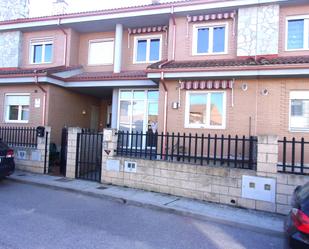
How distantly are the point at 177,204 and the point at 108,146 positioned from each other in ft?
10.1

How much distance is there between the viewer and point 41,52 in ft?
47.9

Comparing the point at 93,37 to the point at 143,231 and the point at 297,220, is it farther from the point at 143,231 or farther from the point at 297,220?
the point at 297,220

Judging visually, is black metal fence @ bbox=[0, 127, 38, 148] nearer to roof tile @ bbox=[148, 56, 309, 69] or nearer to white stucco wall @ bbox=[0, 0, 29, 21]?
roof tile @ bbox=[148, 56, 309, 69]

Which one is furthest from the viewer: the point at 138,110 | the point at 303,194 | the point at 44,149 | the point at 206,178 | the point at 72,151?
the point at 138,110

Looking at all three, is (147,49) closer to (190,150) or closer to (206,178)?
(190,150)

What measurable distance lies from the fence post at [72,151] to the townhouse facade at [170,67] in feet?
11.8

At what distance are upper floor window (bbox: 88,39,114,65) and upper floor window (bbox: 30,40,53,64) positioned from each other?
2.14 m

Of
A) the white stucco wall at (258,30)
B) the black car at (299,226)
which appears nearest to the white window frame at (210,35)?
the white stucco wall at (258,30)

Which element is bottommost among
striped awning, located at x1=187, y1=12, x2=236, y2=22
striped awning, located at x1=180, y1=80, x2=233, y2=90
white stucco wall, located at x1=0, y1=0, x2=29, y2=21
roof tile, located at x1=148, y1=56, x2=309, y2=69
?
striped awning, located at x1=180, y1=80, x2=233, y2=90

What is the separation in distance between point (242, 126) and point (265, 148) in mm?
3742

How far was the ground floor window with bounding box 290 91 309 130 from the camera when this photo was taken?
9.56 metres

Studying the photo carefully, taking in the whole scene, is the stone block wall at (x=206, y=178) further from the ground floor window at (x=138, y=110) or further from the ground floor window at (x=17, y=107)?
the ground floor window at (x=17, y=107)

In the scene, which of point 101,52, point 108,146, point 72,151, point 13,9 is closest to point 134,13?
point 101,52

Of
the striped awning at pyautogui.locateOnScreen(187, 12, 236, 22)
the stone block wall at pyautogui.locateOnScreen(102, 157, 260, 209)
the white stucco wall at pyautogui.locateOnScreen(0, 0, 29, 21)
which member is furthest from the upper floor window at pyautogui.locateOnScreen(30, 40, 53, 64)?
the stone block wall at pyautogui.locateOnScreen(102, 157, 260, 209)
